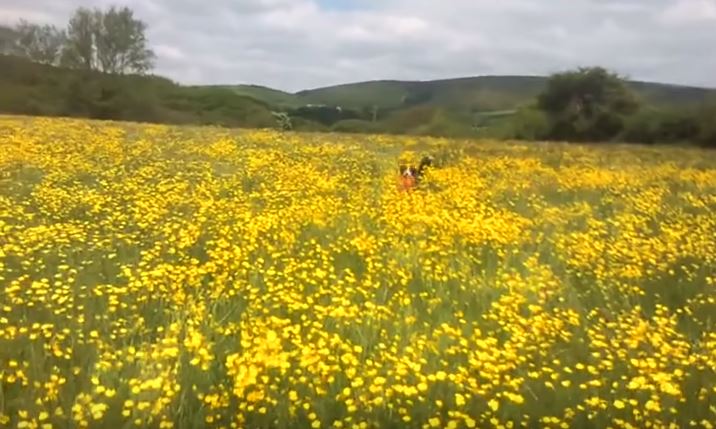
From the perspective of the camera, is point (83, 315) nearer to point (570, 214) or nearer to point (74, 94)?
point (570, 214)

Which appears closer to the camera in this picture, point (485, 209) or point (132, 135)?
point (485, 209)

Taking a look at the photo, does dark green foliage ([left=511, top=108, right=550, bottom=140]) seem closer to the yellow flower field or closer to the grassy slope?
the yellow flower field

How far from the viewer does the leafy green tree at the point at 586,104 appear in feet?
144

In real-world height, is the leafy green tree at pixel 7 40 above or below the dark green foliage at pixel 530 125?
above

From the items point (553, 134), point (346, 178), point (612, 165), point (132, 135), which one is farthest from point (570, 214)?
point (553, 134)

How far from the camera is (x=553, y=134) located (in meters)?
43.8

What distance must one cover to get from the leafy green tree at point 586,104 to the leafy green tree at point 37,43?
1418 inches

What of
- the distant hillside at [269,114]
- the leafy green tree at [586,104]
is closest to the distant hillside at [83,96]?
the distant hillside at [269,114]

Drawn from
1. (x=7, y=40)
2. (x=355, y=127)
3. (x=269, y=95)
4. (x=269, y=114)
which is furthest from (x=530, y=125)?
(x=269, y=95)

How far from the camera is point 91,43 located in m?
53.7

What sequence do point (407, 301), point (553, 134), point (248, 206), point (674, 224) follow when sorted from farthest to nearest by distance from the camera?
1. point (553, 134)
2. point (674, 224)
3. point (248, 206)
4. point (407, 301)

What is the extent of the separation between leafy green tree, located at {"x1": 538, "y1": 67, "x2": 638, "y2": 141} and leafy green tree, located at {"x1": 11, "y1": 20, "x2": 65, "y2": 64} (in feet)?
118

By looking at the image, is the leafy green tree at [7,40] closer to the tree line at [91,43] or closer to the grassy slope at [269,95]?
the tree line at [91,43]

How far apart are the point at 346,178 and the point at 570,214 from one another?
5.14m
